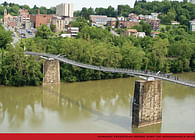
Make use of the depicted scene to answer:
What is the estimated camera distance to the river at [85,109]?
1581 cm

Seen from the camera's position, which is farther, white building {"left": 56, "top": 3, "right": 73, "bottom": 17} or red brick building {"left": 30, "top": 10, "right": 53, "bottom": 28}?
white building {"left": 56, "top": 3, "right": 73, "bottom": 17}

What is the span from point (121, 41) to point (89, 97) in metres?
16.2

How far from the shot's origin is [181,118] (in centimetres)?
1677

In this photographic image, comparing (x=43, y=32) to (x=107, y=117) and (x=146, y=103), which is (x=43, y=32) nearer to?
(x=107, y=117)

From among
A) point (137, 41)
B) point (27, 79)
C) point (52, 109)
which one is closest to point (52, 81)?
point (27, 79)

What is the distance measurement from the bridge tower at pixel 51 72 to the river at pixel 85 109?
0.78 metres

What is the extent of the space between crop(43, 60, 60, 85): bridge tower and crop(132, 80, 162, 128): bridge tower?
11126 millimetres

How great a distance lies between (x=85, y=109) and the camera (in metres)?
18.9

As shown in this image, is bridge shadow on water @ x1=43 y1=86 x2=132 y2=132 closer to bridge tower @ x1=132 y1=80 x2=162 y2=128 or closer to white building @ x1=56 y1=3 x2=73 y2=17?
bridge tower @ x1=132 y1=80 x2=162 y2=128

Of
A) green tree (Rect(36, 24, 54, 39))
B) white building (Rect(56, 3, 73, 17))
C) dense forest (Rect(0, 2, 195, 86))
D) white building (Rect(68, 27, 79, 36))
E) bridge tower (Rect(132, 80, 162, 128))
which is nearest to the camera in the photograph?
bridge tower (Rect(132, 80, 162, 128))

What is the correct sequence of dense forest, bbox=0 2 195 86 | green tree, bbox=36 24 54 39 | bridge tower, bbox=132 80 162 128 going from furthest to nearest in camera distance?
green tree, bbox=36 24 54 39
dense forest, bbox=0 2 195 86
bridge tower, bbox=132 80 162 128

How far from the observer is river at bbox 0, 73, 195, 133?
15.8m

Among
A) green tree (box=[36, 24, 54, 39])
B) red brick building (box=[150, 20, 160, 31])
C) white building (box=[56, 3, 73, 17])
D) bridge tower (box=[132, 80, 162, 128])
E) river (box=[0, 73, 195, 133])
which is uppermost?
white building (box=[56, 3, 73, 17])

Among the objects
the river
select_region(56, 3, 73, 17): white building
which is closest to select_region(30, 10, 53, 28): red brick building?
select_region(56, 3, 73, 17): white building
